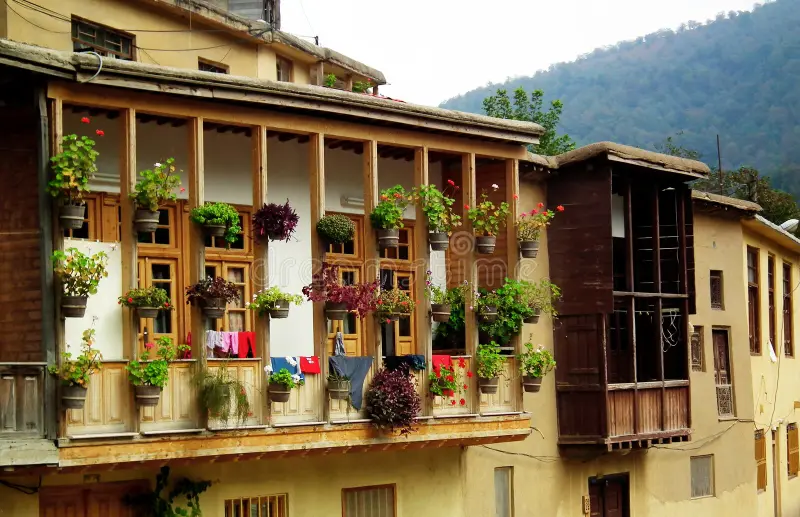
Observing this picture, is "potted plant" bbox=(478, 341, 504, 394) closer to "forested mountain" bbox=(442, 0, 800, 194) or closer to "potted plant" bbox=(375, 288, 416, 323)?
"potted plant" bbox=(375, 288, 416, 323)

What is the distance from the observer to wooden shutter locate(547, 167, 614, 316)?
21.3 meters

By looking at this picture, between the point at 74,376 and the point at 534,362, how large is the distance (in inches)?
308

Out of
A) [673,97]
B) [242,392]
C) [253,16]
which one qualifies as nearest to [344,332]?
[242,392]

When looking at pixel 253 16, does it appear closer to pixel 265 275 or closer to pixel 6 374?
pixel 265 275

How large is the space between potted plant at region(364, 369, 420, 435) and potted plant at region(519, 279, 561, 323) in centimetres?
283

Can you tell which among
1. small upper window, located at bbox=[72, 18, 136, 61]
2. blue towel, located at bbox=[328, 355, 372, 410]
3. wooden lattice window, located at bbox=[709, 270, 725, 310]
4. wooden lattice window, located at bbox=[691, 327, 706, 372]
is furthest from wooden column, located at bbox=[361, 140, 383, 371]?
wooden lattice window, located at bbox=[709, 270, 725, 310]

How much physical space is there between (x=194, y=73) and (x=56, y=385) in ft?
14.4

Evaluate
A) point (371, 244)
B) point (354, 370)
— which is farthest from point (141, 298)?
point (371, 244)

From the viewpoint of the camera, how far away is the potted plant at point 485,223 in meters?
18.8

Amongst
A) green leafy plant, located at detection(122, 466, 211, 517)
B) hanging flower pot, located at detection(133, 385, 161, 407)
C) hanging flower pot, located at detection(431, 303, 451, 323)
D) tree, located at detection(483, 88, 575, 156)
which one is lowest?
green leafy plant, located at detection(122, 466, 211, 517)

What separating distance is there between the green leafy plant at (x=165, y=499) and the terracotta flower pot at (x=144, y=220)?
344cm

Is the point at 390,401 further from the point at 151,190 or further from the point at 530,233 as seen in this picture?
the point at 151,190

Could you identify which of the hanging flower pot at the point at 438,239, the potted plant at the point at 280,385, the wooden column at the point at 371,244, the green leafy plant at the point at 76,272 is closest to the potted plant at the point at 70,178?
the green leafy plant at the point at 76,272

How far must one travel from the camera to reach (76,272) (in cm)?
1452
